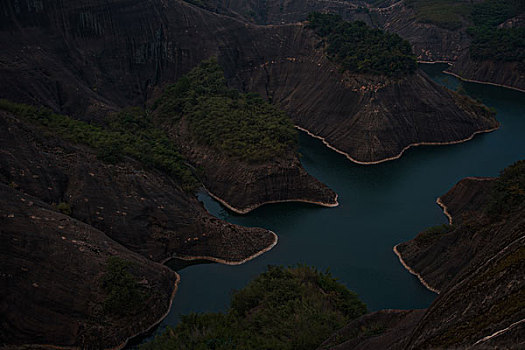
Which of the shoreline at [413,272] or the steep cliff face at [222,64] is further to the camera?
the steep cliff face at [222,64]

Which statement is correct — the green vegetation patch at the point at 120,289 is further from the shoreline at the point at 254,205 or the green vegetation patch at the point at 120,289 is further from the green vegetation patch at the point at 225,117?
the green vegetation patch at the point at 225,117

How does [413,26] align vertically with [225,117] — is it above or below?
above

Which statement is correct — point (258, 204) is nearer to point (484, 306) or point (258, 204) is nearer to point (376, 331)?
point (376, 331)

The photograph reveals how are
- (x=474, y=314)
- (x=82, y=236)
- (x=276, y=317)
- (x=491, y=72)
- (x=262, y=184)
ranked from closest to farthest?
1. (x=474, y=314)
2. (x=276, y=317)
3. (x=82, y=236)
4. (x=262, y=184)
5. (x=491, y=72)

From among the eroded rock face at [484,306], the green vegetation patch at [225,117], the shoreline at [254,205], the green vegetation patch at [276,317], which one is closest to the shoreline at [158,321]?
the green vegetation patch at [276,317]

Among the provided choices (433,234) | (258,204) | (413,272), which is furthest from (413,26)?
(413,272)

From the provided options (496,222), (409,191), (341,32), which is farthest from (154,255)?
(341,32)

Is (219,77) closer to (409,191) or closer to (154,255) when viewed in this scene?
(409,191)

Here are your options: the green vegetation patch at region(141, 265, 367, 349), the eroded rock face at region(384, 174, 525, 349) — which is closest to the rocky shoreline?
the green vegetation patch at region(141, 265, 367, 349)
